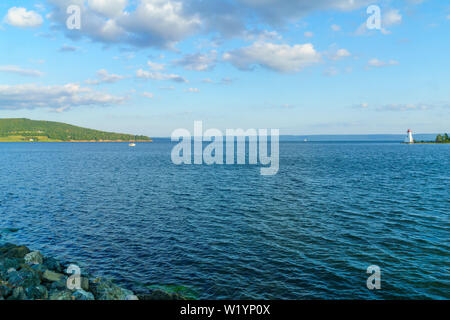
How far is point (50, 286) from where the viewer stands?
1809cm

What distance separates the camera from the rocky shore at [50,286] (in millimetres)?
16125

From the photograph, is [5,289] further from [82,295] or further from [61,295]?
[82,295]

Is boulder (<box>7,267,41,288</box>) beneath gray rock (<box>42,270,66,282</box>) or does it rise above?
above

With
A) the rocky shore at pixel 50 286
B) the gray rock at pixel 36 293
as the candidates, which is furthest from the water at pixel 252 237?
the gray rock at pixel 36 293

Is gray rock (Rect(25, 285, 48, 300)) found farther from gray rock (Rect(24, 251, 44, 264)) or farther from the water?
gray rock (Rect(24, 251, 44, 264))

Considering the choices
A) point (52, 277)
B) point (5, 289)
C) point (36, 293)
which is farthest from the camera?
point (52, 277)

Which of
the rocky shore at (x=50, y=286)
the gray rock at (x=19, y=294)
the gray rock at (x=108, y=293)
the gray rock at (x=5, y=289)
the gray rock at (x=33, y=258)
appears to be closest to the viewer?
the gray rock at (x=19, y=294)

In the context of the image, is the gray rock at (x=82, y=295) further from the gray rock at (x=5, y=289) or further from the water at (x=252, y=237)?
the water at (x=252, y=237)

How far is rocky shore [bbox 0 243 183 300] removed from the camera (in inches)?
635

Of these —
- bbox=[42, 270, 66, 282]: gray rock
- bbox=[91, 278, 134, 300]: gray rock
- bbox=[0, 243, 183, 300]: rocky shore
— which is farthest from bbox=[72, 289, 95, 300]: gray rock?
bbox=[42, 270, 66, 282]: gray rock

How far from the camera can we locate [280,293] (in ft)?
60.3

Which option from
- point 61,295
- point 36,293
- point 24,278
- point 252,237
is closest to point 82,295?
point 61,295

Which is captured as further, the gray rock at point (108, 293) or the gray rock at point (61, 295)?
the gray rock at point (108, 293)
